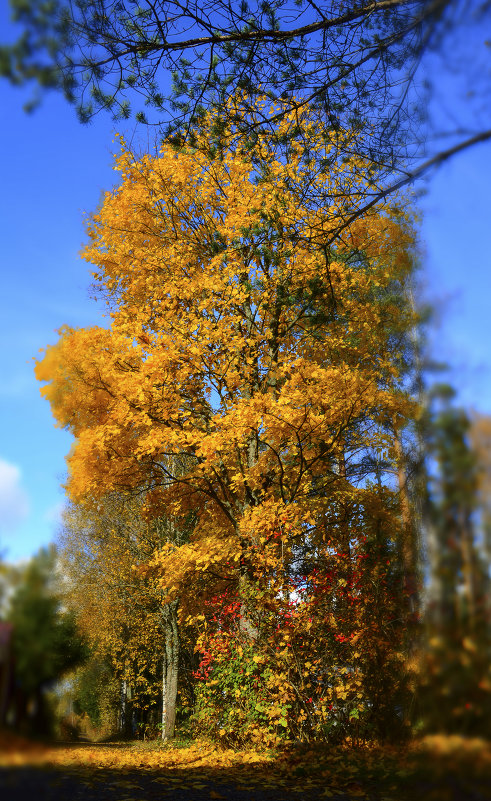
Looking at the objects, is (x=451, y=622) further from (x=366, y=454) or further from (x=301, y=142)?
(x=366, y=454)

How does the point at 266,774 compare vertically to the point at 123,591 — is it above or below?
below

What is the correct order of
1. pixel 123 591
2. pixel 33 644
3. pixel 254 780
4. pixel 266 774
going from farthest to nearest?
1. pixel 123 591
2. pixel 266 774
3. pixel 254 780
4. pixel 33 644

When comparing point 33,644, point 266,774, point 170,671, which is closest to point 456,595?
point 33,644

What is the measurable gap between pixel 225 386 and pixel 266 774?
5454 mm

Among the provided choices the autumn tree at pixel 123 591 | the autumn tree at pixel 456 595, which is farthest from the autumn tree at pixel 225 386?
the autumn tree at pixel 123 591

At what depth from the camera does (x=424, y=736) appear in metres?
1.19

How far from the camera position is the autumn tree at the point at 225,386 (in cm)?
736

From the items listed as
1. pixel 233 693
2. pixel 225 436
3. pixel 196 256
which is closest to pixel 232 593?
pixel 233 693

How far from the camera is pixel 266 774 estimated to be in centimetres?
615

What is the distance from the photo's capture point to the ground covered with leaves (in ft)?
3.16

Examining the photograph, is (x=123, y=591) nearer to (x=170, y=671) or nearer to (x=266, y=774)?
(x=170, y=671)

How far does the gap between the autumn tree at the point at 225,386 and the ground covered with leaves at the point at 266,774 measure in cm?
123

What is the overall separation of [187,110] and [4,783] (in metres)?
4.86

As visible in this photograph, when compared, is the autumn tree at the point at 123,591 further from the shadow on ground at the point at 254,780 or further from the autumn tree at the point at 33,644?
the autumn tree at the point at 33,644
